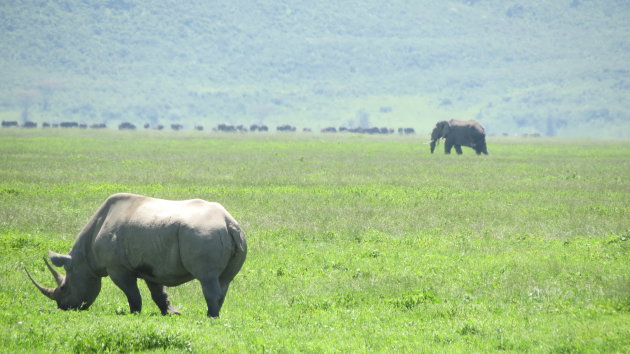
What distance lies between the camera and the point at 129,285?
43.3 feet

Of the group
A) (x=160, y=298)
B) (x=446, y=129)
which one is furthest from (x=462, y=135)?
(x=160, y=298)

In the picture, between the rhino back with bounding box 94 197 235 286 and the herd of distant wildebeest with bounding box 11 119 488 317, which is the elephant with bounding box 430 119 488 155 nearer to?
the herd of distant wildebeest with bounding box 11 119 488 317

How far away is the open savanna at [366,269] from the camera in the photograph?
1152 cm

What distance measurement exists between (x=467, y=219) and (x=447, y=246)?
489 cm

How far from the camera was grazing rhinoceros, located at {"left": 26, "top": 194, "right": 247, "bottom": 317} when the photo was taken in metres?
12.5

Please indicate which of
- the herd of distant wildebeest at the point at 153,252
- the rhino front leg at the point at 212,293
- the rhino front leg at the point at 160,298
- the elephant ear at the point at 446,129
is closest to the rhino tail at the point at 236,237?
the herd of distant wildebeest at the point at 153,252

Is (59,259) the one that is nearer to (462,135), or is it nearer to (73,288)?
(73,288)

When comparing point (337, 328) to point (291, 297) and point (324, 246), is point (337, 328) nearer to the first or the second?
point (291, 297)

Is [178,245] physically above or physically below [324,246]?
above

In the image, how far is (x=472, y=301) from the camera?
562 inches

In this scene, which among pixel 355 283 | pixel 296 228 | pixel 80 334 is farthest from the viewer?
pixel 296 228

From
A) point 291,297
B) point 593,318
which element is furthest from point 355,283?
point 593,318

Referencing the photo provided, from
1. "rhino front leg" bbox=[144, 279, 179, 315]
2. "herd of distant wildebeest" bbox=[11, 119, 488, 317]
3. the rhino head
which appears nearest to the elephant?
"rhino front leg" bbox=[144, 279, 179, 315]

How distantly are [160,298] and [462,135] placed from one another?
172ft
